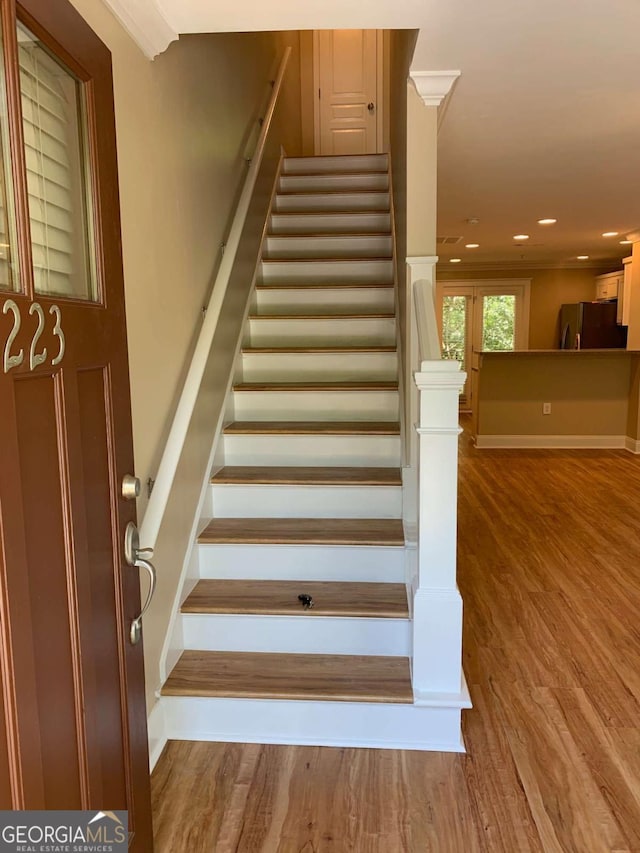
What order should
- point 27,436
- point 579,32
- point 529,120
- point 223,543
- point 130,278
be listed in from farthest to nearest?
point 529,120 → point 223,543 → point 579,32 → point 130,278 → point 27,436

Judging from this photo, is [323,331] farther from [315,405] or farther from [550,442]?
[550,442]

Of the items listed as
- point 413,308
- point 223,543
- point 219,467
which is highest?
point 413,308

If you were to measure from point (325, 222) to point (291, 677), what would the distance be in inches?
122

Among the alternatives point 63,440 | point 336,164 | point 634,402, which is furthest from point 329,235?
point 634,402

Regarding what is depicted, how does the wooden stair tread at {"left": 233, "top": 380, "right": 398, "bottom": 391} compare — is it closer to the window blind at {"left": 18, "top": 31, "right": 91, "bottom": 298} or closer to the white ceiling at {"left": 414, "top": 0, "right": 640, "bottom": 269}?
the white ceiling at {"left": 414, "top": 0, "right": 640, "bottom": 269}

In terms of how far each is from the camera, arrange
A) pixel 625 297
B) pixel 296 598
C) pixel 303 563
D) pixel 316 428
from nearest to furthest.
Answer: pixel 296 598, pixel 303 563, pixel 316 428, pixel 625 297

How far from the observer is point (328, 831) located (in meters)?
1.56

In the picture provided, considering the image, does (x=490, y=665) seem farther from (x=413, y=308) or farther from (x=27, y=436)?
(x=27, y=436)

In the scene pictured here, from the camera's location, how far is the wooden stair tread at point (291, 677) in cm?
188

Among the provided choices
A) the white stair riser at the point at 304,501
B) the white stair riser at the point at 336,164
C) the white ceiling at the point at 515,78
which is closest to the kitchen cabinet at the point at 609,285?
the white ceiling at the point at 515,78

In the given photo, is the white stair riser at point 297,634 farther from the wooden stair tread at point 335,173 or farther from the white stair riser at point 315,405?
the wooden stair tread at point 335,173

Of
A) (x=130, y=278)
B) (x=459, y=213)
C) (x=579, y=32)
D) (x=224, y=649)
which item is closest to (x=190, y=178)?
(x=130, y=278)

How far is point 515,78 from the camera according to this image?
7.30 feet

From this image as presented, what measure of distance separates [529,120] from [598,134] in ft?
1.46
